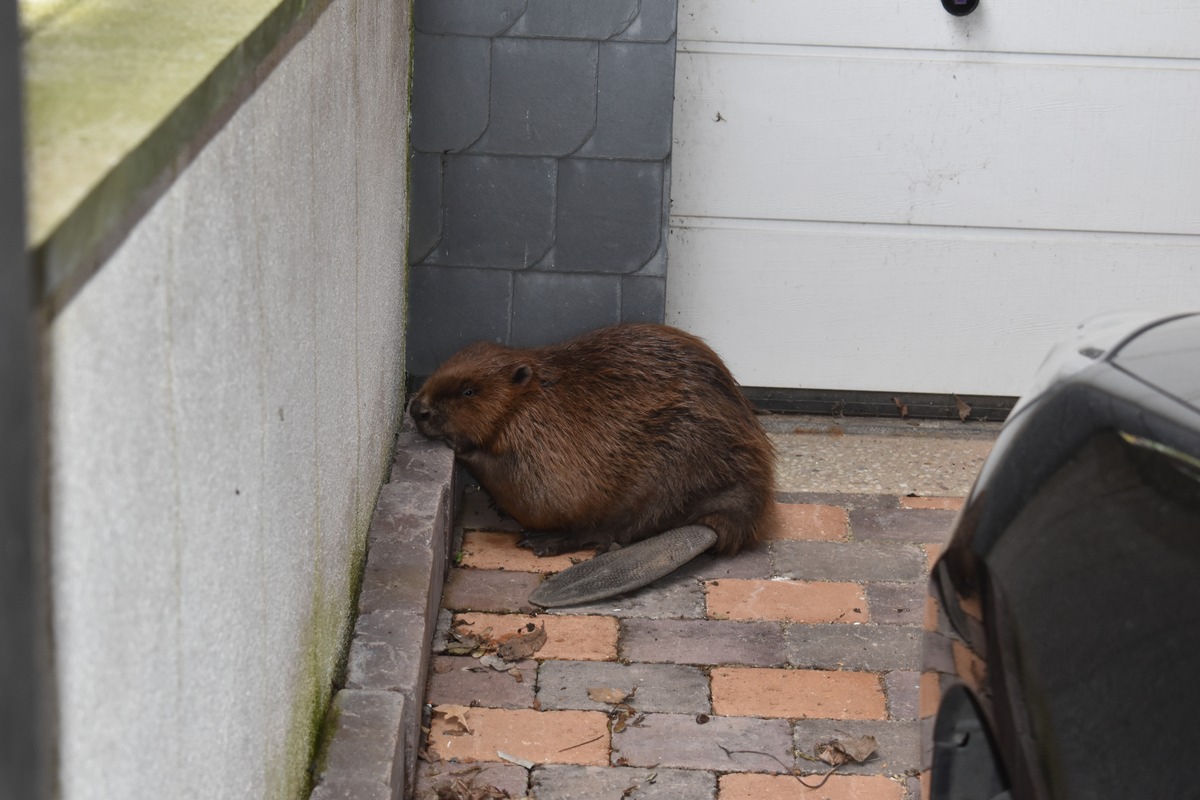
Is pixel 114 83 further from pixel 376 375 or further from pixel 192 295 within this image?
pixel 376 375

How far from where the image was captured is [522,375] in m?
3.83

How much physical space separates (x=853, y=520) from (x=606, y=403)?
0.83 meters

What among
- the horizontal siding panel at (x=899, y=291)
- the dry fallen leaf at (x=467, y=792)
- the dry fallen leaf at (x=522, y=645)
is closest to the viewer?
the dry fallen leaf at (x=467, y=792)

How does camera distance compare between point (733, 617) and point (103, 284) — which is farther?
point (733, 617)

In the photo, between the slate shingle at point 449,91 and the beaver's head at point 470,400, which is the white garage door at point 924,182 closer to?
the slate shingle at point 449,91

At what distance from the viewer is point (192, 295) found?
1484mm

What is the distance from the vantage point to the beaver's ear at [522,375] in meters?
3.82

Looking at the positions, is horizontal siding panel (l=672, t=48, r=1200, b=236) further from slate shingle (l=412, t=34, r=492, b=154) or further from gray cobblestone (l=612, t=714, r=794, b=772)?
gray cobblestone (l=612, t=714, r=794, b=772)

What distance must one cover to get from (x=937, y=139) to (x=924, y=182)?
14 centimetres

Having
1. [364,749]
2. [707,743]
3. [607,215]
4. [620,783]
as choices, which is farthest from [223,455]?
[607,215]

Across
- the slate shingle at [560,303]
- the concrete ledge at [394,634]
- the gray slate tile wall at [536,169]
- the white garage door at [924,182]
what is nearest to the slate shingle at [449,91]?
the gray slate tile wall at [536,169]

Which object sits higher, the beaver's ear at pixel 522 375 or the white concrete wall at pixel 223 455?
the white concrete wall at pixel 223 455

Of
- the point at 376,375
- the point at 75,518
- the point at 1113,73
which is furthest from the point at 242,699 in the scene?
the point at 1113,73

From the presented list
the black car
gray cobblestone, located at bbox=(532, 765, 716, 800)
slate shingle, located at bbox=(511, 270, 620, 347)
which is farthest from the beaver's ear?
the black car
